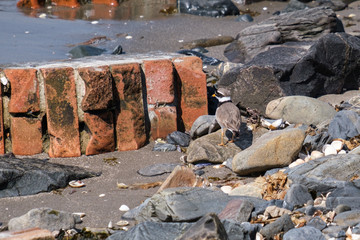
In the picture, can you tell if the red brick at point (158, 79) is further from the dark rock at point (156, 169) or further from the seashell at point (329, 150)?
the seashell at point (329, 150)

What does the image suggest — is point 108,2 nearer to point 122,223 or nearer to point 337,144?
point 337,144

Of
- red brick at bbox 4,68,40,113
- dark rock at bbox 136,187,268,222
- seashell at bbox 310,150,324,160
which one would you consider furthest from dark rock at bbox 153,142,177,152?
dark rock at bbox 136,187,268,222

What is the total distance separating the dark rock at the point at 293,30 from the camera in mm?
9117

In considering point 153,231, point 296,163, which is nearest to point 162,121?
point 296,163

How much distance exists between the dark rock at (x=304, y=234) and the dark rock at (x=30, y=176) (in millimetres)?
2218

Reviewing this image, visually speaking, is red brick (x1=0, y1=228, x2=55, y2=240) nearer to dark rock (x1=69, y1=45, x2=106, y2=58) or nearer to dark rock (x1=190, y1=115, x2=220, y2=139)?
dark rock (x1=190, y1=115, x2=220, y2=139)

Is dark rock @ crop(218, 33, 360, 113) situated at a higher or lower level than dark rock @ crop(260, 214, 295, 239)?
higher

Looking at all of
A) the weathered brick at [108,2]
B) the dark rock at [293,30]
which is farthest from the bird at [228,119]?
the weathered brick at [108,2]

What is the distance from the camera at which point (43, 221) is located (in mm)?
4004

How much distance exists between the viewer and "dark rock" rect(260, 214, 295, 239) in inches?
146

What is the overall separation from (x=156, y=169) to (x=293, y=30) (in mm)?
4784

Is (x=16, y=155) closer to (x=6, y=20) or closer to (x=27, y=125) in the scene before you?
(x=27, y=125)

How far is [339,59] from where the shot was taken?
722 cm

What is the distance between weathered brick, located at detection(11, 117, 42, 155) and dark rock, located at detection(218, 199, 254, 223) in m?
2.49
